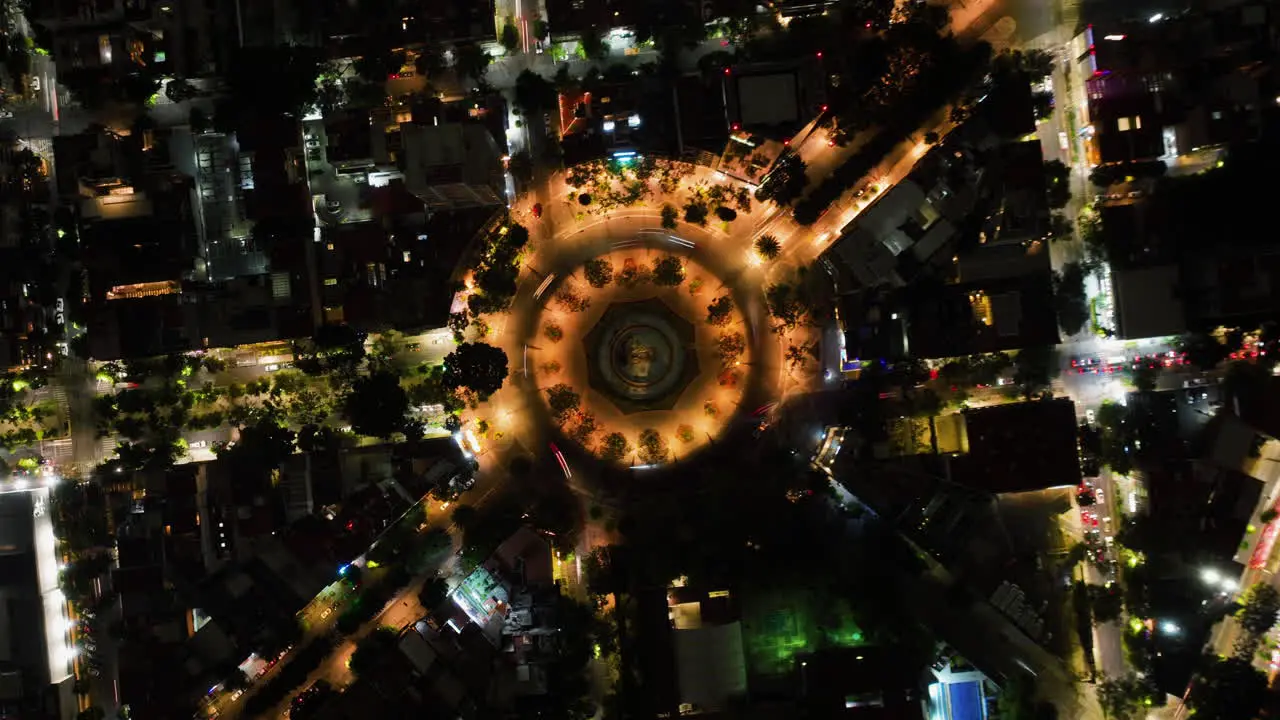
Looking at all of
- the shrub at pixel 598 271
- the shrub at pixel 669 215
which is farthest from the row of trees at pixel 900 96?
the shrub at pixel 598 271

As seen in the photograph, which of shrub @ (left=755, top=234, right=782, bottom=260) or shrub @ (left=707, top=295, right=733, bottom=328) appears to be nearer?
shrub @ (left=755, top=234, right=782, bottom=260)

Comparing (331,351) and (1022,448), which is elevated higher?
(331,351)

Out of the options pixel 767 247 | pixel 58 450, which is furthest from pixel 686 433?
pixel 58 450

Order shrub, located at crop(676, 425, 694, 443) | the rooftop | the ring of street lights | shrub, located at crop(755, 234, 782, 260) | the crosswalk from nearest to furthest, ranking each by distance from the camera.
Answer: the rooftop, shrub, located at crop(755, 234, 782, 260), shrub, located at crop(676, 425, 694, 443), the ring of street lights, the crosswalk

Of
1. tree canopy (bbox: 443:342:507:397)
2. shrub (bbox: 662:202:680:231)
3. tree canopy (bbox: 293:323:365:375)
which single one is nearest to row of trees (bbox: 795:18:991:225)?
shrub (bbox: 662:202:680:231)

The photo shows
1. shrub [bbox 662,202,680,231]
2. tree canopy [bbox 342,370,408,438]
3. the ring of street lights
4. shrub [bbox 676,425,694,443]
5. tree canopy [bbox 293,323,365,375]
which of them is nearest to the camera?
tree canopy [bbox 342,370,408,438]

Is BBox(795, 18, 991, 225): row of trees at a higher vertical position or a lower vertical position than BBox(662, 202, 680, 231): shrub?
higher

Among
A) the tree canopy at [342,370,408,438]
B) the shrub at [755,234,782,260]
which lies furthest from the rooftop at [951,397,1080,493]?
the tree canopy at [342,370,408,438]

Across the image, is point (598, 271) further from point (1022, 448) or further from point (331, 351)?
point (1022, 448)

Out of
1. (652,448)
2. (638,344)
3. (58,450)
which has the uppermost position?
(638,344)

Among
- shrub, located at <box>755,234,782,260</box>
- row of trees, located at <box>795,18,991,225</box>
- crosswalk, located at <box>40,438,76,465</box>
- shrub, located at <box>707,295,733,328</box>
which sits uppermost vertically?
row of trees, located at <box>795,18,991,225</box>

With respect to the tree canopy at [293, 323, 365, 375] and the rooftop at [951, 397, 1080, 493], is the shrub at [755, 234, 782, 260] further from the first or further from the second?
the tree canopy at [293, 323, 365, 375]
